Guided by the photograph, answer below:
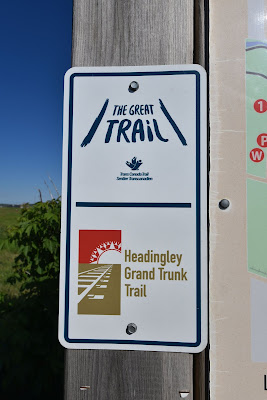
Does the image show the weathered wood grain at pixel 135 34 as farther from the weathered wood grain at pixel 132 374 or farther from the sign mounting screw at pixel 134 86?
the weathered wood grain at pixel 132 374

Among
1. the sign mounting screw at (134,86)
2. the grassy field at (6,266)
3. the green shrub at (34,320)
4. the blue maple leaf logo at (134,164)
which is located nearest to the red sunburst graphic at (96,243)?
the blue maple leaf logo at (134,164)

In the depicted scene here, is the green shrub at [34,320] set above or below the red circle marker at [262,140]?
below

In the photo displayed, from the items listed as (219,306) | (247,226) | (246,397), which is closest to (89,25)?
(247,226)

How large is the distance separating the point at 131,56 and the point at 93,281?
0.55m

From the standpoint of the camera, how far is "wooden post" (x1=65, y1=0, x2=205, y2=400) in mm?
979

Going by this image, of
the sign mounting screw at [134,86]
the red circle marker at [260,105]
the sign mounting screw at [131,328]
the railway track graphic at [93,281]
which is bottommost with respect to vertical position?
the sign mounting screw at [131,328]

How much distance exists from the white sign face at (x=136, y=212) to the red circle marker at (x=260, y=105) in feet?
0.41

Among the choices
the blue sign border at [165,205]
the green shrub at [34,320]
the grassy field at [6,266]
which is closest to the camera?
the blue sign border at [165,205]

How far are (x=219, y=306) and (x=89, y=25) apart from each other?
0.75 m

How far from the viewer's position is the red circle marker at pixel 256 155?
3.28 feet

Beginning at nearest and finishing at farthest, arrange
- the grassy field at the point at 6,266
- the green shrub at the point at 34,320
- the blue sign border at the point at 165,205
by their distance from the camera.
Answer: the blue sign border at the point at 165,205 < the green shrub at the point at 34,320 < the grassy field at the point at 6,266

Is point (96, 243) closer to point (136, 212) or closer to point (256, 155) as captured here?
point (136, 212)

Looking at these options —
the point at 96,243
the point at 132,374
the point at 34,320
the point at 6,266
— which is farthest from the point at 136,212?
the point at 6,266

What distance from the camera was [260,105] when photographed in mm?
1007
